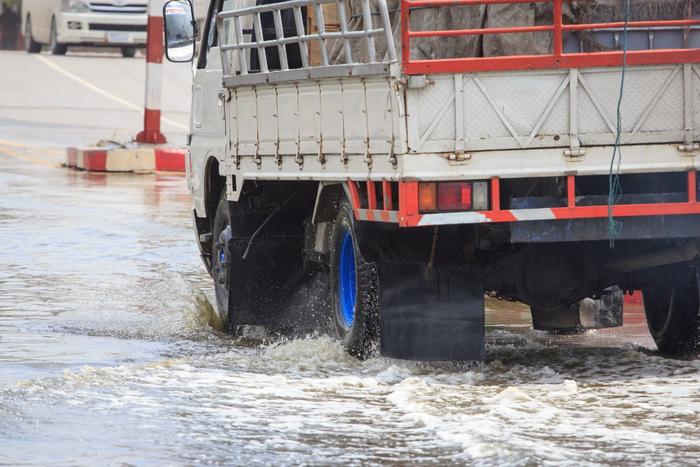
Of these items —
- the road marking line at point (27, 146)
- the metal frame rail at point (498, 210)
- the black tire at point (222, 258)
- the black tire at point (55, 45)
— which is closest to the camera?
the metal frame rail at point (498, 210)

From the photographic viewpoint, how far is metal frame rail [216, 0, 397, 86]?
24.9 ft

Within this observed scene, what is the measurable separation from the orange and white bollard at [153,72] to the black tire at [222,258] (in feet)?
39.9

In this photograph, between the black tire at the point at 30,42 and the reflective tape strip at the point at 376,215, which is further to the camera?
the black tire at the point at 30,42

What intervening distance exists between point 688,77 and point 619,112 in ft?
1.20

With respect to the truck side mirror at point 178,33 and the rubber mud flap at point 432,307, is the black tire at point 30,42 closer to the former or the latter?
the truck side mirror at point 178,33

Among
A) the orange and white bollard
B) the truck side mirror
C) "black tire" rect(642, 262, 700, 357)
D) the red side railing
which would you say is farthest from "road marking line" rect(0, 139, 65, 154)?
the red side railing

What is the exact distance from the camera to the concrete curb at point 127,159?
73.1 ft

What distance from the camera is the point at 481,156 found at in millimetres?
7457

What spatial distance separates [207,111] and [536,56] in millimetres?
3305

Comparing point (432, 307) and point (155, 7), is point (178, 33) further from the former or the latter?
point (155, 7)

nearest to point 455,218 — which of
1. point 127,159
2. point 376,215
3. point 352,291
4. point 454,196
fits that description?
point 454,196

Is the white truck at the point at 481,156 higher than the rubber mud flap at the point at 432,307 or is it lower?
higher

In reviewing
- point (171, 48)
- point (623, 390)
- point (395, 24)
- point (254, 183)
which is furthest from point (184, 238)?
point (623, 390)

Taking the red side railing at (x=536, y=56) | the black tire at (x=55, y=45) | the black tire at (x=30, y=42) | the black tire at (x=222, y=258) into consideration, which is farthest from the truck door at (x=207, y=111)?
the black tire at (x=30, y=42)
